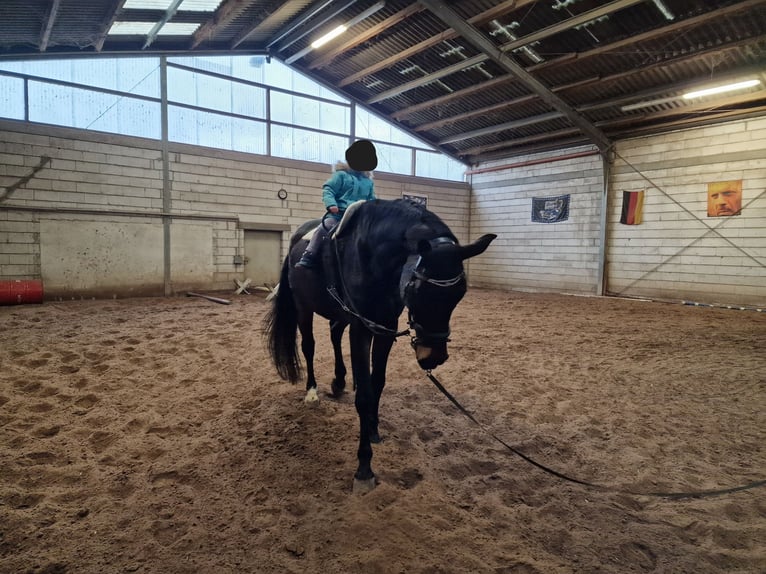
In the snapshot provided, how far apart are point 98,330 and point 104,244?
3683mm

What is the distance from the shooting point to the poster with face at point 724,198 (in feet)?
25.3

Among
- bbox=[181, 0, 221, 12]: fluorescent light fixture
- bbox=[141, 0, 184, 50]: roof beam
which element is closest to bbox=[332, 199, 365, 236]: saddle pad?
bbox=[141, 0, 184, 50]: roof beam

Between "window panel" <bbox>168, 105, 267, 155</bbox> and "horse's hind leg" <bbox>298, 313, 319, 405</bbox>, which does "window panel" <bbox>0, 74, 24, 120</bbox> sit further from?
"horse's hind leg" <bbox>298, 313, 319, 405</bbox>

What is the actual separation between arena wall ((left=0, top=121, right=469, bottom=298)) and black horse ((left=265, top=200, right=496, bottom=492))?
22.6ft

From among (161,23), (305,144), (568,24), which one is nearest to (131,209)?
(161,23)

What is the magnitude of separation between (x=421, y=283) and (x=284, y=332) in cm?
182

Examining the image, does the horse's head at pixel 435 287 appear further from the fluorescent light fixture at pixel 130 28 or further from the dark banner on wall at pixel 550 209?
the dark banner on wall at pixel 550 209

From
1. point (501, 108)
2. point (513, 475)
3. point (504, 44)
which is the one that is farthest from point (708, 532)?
point (501, 108)

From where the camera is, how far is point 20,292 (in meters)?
6.43

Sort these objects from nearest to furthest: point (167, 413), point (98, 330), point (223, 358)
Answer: point (167, 413) < point (223, 358) < point (98, 330)

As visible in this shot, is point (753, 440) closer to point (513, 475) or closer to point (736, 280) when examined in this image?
point (513, 475)

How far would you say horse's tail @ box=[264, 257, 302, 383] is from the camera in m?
3.11

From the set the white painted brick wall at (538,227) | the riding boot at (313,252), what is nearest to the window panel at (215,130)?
the white painted brick wall at (538,227)

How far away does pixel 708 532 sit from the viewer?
5.22 feet
